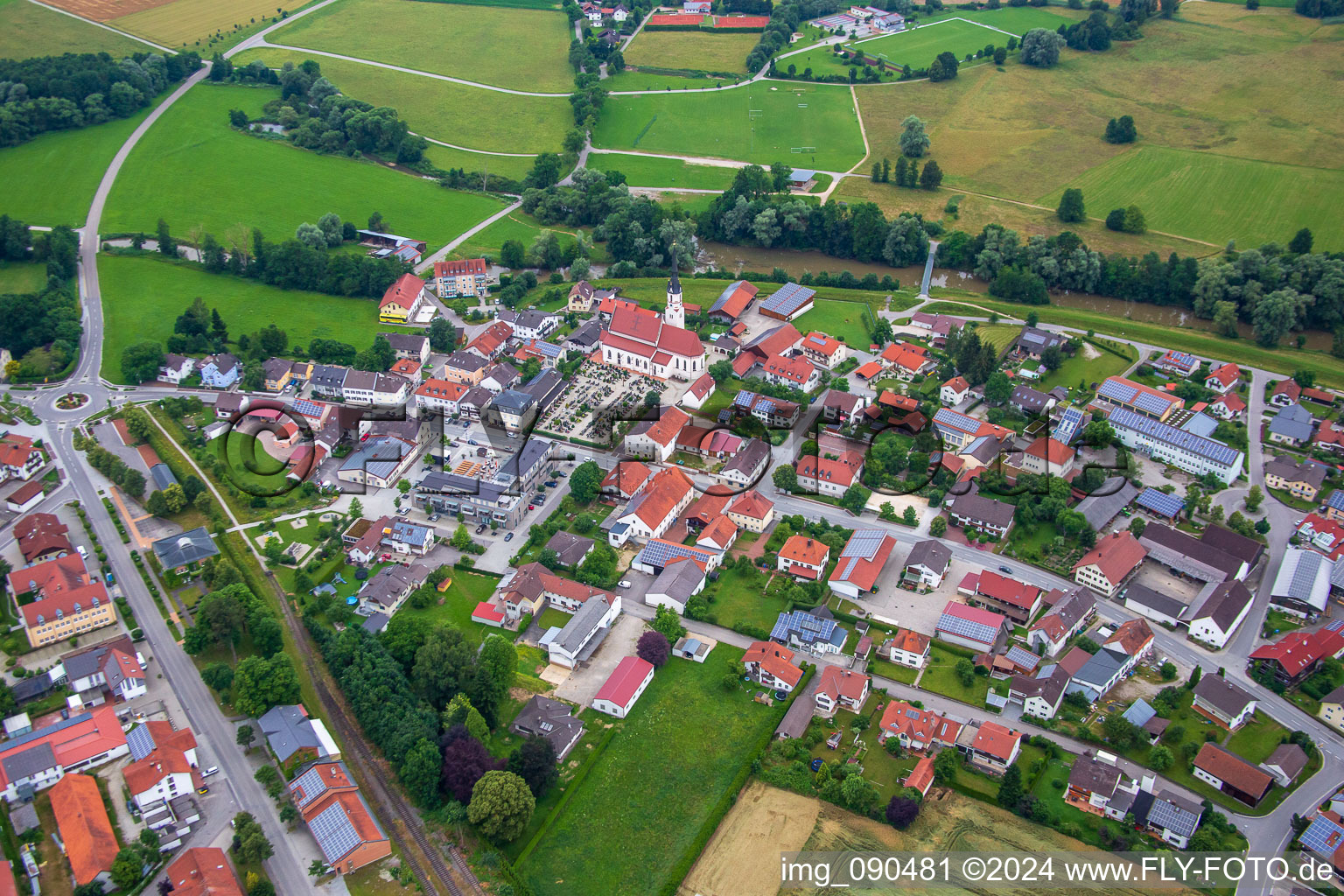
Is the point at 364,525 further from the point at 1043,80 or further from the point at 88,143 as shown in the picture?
the point at 1043,80

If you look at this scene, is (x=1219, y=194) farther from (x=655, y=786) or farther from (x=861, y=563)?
(x=655, y=786)

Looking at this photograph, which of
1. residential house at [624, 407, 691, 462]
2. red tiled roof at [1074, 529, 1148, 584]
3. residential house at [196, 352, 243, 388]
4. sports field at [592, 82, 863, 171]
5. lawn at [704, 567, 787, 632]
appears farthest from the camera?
sports field at [592, 82, 863, 171]

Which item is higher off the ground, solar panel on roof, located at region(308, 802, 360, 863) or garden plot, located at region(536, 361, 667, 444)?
garden plot, located at region(536, 361, 667, 444)

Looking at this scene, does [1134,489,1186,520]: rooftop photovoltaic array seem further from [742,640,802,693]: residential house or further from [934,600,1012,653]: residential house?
[742,640,802,693]: residential house

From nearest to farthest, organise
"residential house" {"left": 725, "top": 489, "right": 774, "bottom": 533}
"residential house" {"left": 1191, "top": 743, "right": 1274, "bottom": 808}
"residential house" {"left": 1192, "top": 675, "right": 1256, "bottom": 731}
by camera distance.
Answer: "residential house" {"left": 1191, "top": 743, "right": 1274, "bottom": 808} < "residential house" {"left": 1192, "top": 675, "right": 1256, "bottom": 731} < "residential house" {"left": 725, "top": 489, "right": 774, "bottom": 533}

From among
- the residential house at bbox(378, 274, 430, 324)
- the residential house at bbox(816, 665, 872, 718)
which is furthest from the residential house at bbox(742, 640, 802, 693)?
the residential house at bbox(378, 274, 430, 324)

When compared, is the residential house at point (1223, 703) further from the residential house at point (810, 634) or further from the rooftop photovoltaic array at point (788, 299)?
the rooftop photovoltaic array at point (788, 299)
